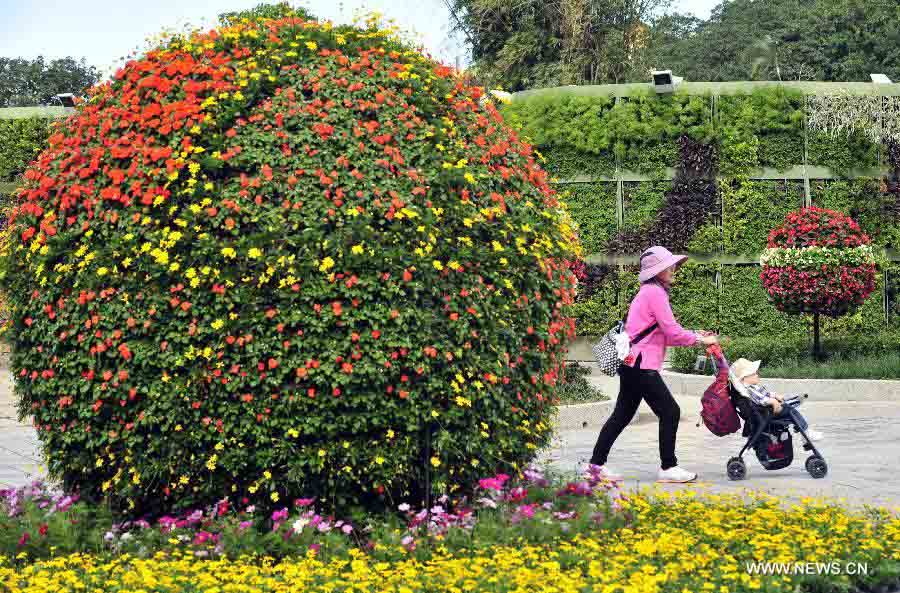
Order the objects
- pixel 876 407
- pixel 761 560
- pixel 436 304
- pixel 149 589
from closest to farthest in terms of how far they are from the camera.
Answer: pixel 149 589 < pixel 761 560 < pixel 436 304 < pixel 876 407

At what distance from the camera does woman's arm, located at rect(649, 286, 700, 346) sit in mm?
8367

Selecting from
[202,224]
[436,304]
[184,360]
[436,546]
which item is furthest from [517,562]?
[202,224]

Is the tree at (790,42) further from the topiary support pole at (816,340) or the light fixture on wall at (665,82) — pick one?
the topiary support pole at (816,340)

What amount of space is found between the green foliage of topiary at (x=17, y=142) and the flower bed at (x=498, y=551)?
17345mm

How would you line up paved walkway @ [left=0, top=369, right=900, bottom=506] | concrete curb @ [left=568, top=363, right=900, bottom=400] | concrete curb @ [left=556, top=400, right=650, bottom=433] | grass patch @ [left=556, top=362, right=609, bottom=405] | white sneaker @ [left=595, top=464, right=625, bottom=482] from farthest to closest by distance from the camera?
concrete curb @ [left=568, top=363, right=900, bottom=400] → grass patch @ [left=556, top=362, right=609, bottom=405] → concrete curb @ [left=556, top=400, right=650, bottom=433] → paved walkway @ [left=0, top=369, right=900, bottom=506] → white sneaker @ [left=595, top=464, right=625, bottom=482]

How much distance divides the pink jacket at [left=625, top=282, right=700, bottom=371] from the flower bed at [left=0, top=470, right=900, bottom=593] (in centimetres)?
182

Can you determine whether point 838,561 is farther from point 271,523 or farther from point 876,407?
point 876,407

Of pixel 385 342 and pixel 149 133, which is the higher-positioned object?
pixel 149 133

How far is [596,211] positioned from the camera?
68.6ft

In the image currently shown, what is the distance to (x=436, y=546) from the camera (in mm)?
5938

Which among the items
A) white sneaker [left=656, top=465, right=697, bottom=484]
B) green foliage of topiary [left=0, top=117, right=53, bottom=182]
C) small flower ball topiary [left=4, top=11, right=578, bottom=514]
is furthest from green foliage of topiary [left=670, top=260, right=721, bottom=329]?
Result: small flower ball topiary [left=4, top=11, right=578, bottom=514]

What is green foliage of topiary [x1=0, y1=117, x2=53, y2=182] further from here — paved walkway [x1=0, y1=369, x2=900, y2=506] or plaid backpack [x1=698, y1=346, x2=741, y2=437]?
plaid backpack [x1=698, y1=346, x2=741, y2=437]

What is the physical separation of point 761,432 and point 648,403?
41.2 inches

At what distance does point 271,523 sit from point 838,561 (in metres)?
2.77
